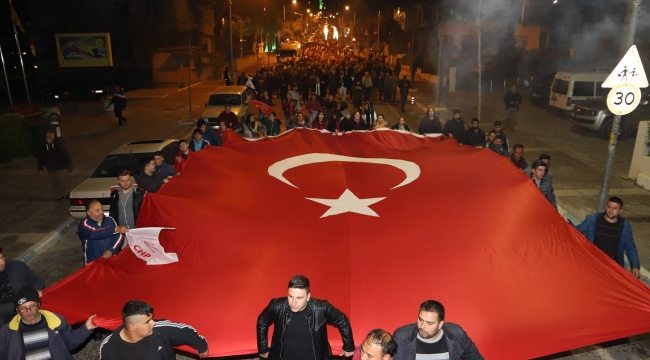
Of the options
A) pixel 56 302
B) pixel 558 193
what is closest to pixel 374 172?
pixel 56 302

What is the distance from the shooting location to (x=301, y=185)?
24.8ft

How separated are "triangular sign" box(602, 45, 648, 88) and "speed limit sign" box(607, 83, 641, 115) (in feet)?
0.27

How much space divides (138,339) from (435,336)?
2394 mm

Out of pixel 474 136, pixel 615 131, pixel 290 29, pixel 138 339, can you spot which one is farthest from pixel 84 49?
pixel 290 29

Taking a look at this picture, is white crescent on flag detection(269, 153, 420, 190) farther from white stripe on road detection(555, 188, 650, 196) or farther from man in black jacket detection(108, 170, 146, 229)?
white stripe on road detection(555, 188, 650, 196)

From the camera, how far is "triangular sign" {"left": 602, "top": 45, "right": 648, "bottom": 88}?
25.7 ft

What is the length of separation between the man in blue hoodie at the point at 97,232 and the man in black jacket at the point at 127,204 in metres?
0.84

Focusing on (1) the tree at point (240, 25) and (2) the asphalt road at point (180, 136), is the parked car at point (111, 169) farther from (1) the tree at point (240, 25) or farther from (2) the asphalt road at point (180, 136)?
(1) the tree at point (240, 25)

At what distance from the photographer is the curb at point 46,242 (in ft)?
28.9

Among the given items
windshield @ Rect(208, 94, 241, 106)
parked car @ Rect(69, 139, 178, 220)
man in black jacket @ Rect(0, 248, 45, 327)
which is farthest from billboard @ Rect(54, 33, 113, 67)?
man in black jacket @ Rect(0, 248, 45, 327)

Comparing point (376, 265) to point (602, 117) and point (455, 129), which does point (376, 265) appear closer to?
point (455, 129)

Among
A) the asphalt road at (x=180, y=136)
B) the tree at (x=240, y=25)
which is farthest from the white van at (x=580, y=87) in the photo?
the tree at (x=240, y=25)

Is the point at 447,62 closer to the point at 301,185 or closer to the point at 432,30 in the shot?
the point at 432,30

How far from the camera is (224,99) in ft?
65.1
